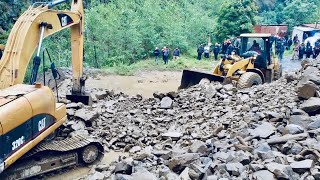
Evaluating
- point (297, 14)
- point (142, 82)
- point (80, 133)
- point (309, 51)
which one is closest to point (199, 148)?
point (80, 133)

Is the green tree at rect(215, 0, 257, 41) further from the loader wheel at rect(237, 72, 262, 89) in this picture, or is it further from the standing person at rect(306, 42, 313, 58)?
the loader wheel at rect(237, 72, 262, 89)

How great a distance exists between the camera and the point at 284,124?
7.20 meters

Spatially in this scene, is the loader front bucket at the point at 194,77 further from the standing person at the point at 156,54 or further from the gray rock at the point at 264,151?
the standing person at the point at 156,54

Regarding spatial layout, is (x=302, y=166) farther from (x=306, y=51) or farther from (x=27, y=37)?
(x=306, y=51)

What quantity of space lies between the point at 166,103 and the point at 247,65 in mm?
3478

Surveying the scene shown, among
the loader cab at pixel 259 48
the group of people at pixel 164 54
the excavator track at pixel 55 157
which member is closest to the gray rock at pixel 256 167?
the excavator track at pixel 55 157

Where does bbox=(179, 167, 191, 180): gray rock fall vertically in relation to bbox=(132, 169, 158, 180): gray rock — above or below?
above

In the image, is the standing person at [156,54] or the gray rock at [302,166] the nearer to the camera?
the gray rock at [302,166]

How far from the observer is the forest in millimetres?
21969

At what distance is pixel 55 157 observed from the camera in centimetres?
769

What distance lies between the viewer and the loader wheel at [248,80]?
12180mm

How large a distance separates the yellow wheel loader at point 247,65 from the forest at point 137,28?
909 centimetres

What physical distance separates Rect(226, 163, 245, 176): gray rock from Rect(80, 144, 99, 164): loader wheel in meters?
3.38

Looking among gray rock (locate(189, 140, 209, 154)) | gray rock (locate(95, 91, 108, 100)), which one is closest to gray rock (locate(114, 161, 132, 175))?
gray rock (locate(189, 140, 209, 154))
